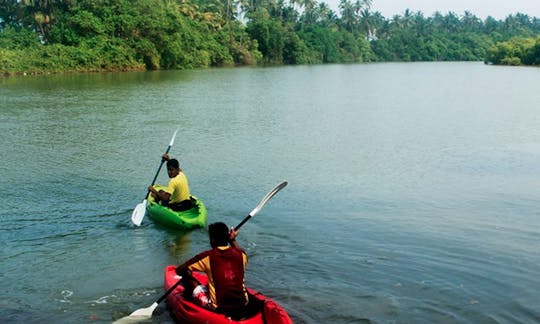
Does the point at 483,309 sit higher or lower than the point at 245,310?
lower

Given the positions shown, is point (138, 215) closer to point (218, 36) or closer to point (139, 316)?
point (139, 316)

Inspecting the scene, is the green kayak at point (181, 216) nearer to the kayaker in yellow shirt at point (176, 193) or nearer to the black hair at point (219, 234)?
the kayaker in yellow shirt at point (176, 193)

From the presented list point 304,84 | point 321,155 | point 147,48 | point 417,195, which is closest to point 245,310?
point 417,195

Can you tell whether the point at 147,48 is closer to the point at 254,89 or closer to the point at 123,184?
the point at 254,89

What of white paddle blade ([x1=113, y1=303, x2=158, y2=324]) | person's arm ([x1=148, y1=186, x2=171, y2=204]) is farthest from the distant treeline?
white paddle blade ([x1=113, y1=303, x2=158, y2=324])

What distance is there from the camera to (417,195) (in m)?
13.2

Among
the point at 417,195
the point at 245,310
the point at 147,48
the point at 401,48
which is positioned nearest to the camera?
the point at 245,310

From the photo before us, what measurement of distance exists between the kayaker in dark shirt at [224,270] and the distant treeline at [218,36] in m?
47.1

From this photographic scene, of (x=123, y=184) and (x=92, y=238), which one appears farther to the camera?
(x=123, y=184)

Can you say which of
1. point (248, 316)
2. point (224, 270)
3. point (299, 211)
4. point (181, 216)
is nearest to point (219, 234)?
point (224, 270)

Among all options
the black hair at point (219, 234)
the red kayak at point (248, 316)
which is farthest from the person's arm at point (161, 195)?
the black hair at point (219, 234)

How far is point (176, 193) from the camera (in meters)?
11.0

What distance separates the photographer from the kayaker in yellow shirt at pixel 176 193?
10.7 m

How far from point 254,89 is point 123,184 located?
87.3ft
